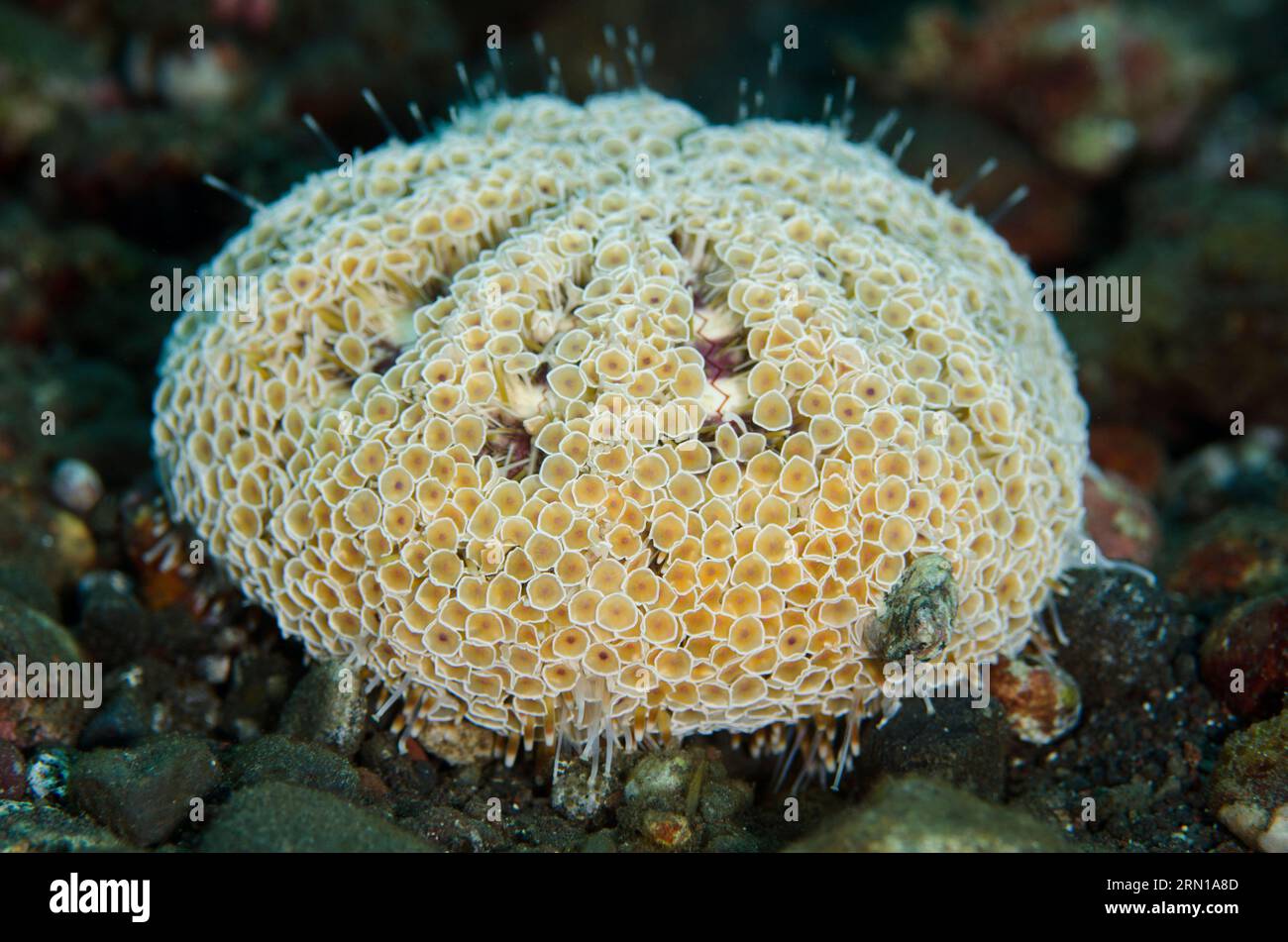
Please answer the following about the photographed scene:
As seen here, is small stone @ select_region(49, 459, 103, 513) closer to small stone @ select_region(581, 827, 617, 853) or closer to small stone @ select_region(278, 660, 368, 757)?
small stone @ select_region(278, 660, 368, 757)

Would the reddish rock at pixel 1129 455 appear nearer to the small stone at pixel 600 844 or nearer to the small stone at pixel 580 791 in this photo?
the small stone at pixel 580 791

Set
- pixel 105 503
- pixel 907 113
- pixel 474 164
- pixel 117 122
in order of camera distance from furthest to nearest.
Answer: pixel 907 113, pixel 117 122, pixel 105 503, pixel 474 164

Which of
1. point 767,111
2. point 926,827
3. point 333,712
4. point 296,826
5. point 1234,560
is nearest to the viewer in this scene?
point 926,827

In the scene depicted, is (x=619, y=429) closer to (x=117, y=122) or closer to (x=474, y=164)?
(x=474, y=164)

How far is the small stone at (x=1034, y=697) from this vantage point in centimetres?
467

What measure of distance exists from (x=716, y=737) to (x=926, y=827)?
1.56 metres

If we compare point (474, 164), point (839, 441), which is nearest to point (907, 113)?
point (474, 164)

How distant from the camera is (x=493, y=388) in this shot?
3949 mm

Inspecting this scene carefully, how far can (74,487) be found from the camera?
5.76 meters

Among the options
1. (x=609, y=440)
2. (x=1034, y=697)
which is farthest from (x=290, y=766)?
(x=1034, y=697)

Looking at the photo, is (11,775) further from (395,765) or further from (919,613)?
(919,613)

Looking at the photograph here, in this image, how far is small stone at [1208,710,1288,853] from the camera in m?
3.99

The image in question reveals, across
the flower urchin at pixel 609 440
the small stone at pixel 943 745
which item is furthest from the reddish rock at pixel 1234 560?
the small stone at pixel 943 745

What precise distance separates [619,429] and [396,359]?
115cm
